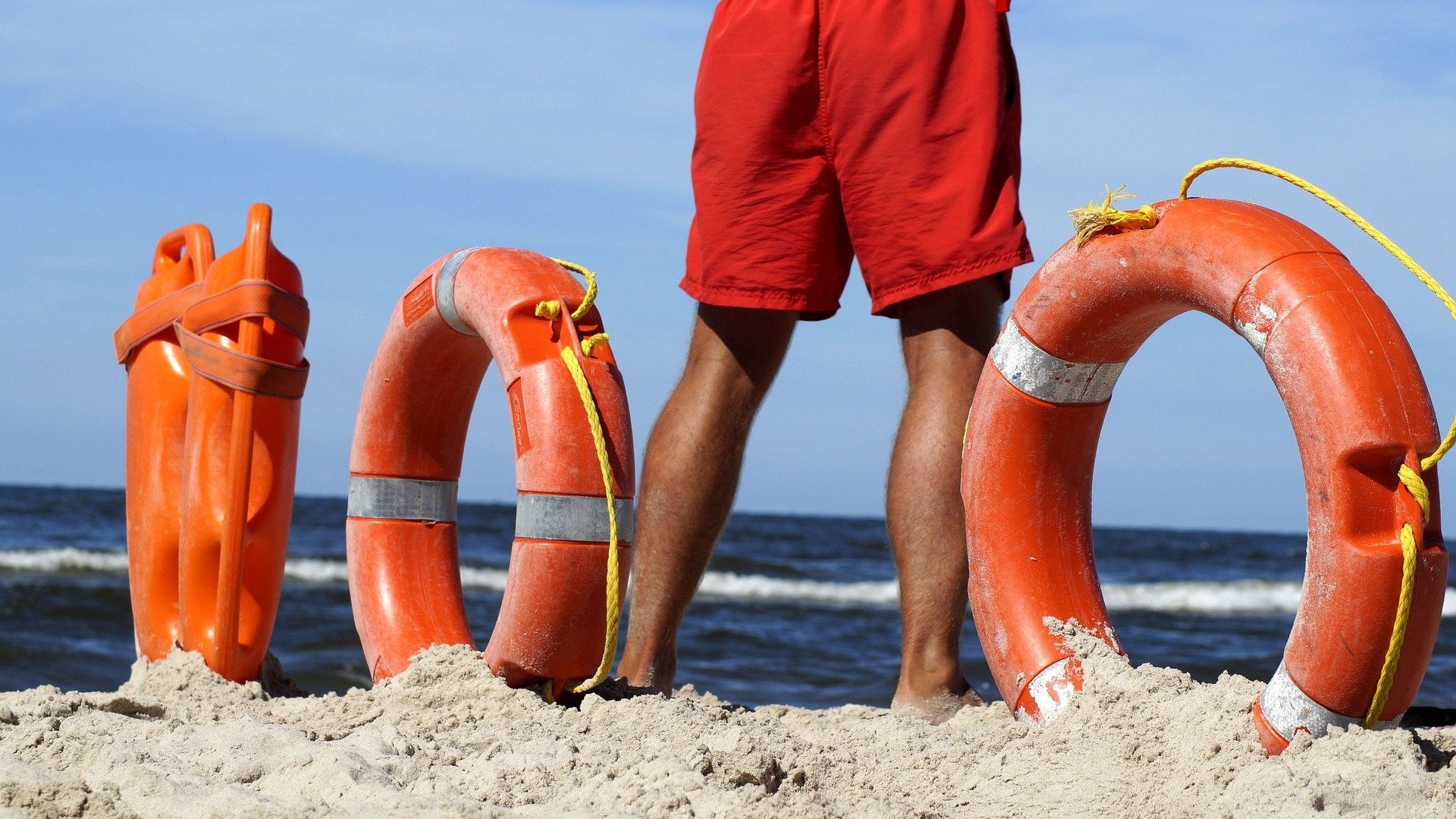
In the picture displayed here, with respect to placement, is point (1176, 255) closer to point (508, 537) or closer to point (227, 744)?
point (227, 744)

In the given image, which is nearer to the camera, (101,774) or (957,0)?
(101,774)

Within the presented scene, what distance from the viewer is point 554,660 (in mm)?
2170

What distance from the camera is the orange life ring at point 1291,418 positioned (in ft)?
5.49

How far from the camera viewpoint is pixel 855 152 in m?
2.41

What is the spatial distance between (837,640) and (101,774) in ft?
16.5

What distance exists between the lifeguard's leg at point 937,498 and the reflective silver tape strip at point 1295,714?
0.70 m

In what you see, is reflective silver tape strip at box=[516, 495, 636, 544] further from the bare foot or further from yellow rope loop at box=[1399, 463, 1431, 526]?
yellow rope loop at box=[1399, 463, 1431, 526]

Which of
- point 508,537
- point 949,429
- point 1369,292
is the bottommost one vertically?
point 508,537

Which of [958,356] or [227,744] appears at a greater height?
[958,356]

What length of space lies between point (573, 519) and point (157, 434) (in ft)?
3.91

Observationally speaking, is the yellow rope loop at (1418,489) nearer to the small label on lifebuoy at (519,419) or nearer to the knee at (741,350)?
the knee at (741,350)

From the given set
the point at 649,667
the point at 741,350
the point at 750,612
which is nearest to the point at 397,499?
the point at 649,667

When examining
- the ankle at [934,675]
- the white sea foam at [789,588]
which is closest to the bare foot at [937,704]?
the ankle at [934,675]

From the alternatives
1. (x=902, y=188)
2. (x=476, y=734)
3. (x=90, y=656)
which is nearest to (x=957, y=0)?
(x=902, y=188)
